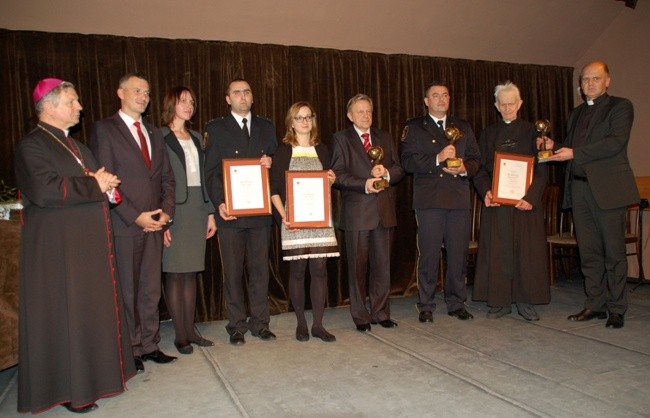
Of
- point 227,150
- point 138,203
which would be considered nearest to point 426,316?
point 227,150

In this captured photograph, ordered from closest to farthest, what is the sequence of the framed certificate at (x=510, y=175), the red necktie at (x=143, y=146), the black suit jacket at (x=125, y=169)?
1. the black suit jacket at (x=125, y=169)
2. the red necktie at (x=143, y=146)
3. the framed certificate at (x=510, y=175)

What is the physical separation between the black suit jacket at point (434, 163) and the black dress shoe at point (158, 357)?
7.28 feet

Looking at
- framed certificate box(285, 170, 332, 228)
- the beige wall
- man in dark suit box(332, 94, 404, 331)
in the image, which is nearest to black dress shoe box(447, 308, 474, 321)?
man in dark suit box(332, 94, 404, 331)

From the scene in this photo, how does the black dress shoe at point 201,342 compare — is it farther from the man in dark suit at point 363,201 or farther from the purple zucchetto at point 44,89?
the purple zucchetto at point 44,89

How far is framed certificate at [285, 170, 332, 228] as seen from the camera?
3.66 meters

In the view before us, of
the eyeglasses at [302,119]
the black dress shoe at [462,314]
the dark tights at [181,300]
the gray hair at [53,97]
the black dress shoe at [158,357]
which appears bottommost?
the black dress shoe at [462,314]

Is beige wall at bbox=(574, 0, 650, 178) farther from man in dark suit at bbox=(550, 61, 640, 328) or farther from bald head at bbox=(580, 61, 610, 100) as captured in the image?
bald head at bbox=(580, 61, 610, 100)

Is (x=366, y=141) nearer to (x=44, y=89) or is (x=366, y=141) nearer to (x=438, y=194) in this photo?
(x=438, y=194)

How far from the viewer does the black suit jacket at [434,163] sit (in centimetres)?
420

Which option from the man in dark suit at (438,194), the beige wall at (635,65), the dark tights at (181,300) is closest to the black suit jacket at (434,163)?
the man in dark suit at (438,194)

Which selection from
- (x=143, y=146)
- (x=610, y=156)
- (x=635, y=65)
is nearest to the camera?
(x=143, y=146)

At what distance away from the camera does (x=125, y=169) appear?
10.6 ft

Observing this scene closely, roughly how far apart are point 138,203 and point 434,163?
2265 millimetres

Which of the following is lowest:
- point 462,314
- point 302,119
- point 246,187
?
point 462,314
